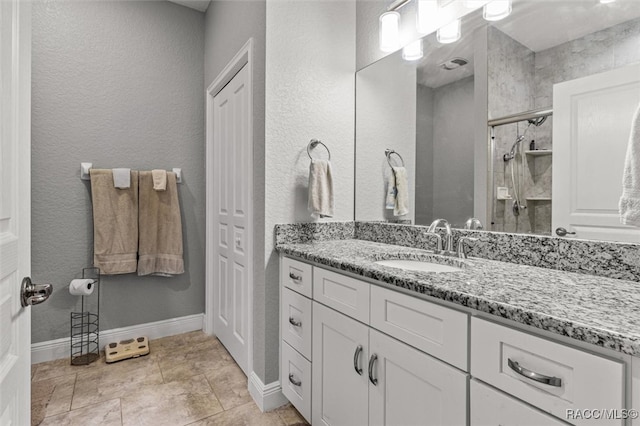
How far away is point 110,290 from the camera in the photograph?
8.06ft

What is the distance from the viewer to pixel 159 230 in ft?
8.36

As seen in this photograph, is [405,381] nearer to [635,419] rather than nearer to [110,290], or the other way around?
[635,419]

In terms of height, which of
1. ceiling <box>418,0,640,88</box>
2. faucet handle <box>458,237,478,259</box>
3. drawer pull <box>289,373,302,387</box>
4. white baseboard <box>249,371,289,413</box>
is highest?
ceiling <box>418,0,640,88</box>

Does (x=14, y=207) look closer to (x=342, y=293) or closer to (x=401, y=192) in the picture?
(x=342, y=293)

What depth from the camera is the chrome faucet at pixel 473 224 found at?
149cm

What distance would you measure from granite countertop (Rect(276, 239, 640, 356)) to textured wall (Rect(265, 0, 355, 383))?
20.9 inches

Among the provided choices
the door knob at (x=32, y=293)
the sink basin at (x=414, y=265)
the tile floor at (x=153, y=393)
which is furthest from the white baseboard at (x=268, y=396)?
the door knob at (x=32, y=293)

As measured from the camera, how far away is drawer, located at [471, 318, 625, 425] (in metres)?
0.62

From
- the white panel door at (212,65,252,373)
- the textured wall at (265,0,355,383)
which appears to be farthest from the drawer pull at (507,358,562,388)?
the white panel door at (212,65,252,373)

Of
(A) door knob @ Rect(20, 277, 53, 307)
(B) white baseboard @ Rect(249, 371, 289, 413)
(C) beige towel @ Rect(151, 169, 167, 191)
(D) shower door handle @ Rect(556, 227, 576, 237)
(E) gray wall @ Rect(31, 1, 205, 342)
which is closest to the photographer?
(A) door knob @ Rect(20, 277, 53, 307)

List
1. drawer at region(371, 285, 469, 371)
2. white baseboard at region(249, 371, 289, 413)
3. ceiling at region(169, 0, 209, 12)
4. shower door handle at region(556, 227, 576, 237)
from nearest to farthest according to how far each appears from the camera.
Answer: drawer at region(371, 285, 469, 371) → shower door handle at region(556, 227, 576, 237) → white baseboard at region(249, 371, 289, 413) → ceiling at region(169, 0, 209, 12)

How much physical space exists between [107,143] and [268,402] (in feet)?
6.69

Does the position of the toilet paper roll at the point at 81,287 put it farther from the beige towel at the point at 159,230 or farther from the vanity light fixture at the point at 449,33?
the vanity light fixture at the point at 449,33

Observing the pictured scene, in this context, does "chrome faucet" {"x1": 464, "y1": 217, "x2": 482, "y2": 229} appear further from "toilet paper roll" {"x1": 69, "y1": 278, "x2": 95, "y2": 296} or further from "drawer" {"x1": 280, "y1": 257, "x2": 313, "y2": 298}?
"toilet paper roll" {"x1": 69, "y1": 278, "x2": 95, "y2": 296}
